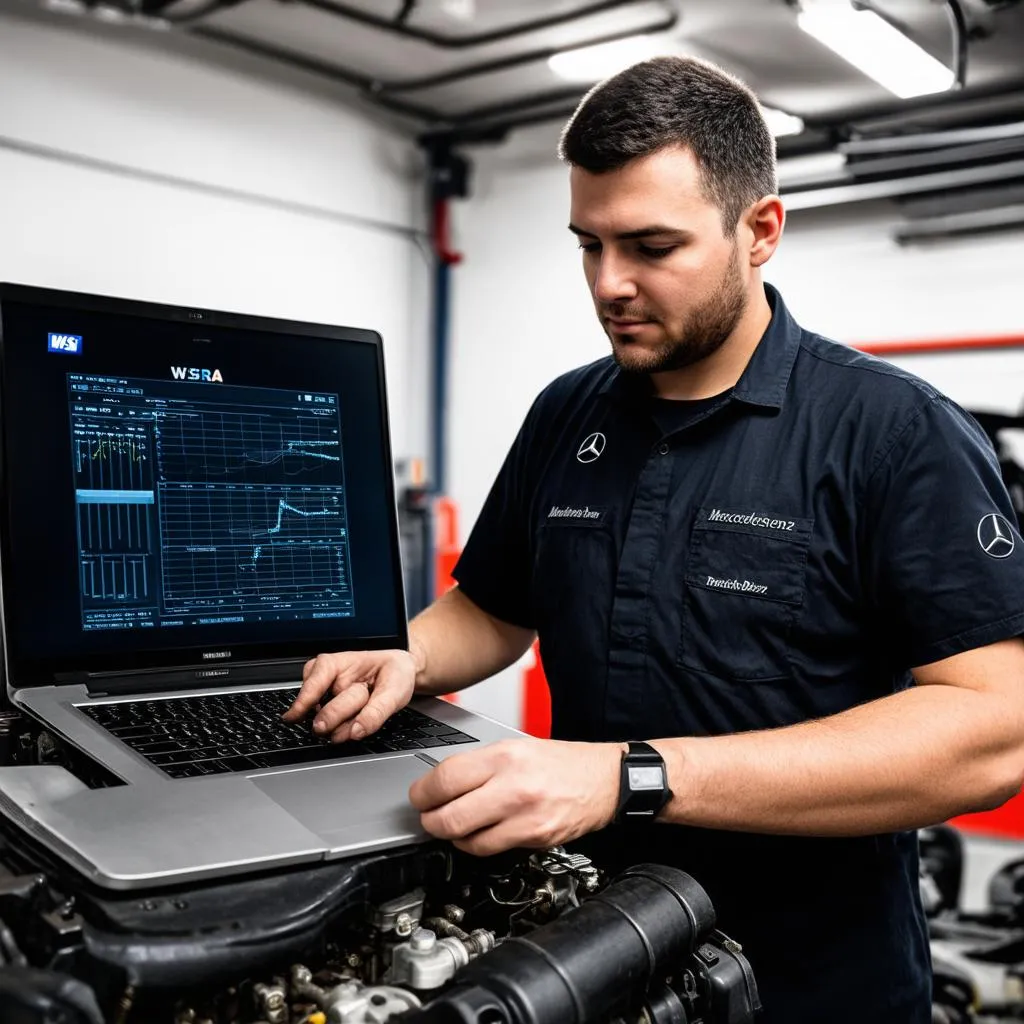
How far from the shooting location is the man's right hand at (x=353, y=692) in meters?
1.13

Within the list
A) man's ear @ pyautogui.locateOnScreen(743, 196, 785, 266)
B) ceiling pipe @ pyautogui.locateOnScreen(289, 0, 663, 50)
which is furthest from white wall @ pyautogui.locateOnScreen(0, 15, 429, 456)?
man's ear @ pyautogui.locateOnScreen(743, 196, 785, 266)

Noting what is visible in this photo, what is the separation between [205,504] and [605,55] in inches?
129

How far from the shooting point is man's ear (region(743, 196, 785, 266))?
139 cm

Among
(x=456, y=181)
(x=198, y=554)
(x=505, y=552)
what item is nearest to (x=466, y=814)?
(x=198, y=554)

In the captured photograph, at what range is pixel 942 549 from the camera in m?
1.19

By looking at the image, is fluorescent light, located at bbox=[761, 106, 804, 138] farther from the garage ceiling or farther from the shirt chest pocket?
the shirt chest pocket

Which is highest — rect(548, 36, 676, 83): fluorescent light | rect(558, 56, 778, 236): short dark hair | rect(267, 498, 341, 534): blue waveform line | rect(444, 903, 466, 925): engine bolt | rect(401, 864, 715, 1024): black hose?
rect(548, 36, 676, 83): fluorescent light

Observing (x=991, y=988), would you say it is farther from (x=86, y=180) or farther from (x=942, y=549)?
(x=86, y=180)

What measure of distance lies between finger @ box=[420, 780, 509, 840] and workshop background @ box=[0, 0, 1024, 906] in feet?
9.57

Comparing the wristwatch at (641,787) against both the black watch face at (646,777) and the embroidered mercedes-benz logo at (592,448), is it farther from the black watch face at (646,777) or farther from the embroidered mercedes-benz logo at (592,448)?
Answer: the embroidered mercedes-benz logo at (592,448)

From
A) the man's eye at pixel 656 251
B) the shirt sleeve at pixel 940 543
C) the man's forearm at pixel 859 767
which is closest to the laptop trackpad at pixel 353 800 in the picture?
the man's forearm at pixel 859 767

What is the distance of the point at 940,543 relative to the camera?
1.19 m

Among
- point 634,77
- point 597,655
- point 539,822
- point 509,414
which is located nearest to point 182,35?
point 509,414

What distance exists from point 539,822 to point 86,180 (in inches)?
141
